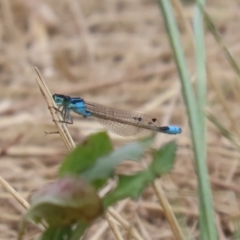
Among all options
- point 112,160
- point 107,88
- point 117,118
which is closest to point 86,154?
point 112,160

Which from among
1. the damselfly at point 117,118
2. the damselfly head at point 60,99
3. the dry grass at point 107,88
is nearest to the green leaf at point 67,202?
the dry grass at point 107,88

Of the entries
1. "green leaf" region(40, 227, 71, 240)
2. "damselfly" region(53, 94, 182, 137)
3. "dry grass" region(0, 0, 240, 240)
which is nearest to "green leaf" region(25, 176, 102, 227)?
"green leaf" region(40, 227, 71, 240)

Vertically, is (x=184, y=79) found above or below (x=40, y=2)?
below

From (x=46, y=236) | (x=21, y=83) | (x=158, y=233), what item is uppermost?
(x=21, y=83)

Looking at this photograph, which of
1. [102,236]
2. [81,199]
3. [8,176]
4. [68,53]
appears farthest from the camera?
[68,53]

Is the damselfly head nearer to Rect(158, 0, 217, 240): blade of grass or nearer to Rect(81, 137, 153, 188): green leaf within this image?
Rect(158, 0, 217, 240): blade of grass

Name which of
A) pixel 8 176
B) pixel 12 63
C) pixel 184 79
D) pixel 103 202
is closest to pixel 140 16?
pixel 12 63

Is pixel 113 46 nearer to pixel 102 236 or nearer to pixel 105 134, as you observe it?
pixel 102 236
